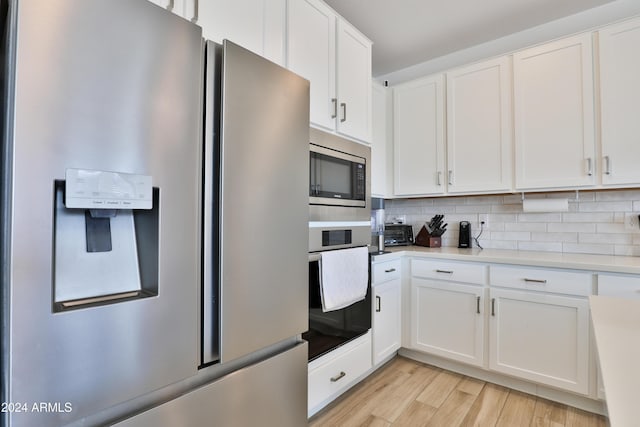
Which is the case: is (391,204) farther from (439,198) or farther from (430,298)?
(430,298)

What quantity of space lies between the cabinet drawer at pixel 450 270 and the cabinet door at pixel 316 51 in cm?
128

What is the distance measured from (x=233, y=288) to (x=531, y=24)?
2888 mm

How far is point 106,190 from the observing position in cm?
67

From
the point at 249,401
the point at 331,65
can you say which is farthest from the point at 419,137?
the point at 249,401

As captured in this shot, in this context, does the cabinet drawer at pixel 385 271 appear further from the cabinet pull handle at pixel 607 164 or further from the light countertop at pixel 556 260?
the cabinet pull handle at pixel 607 164

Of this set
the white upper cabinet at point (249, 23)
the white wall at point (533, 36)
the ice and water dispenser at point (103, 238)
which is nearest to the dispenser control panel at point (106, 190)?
the ice and water dispenser at point (103, 238)

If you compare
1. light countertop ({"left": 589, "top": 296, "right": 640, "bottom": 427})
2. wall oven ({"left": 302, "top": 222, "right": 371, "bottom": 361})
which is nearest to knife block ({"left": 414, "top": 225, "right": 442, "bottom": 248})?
wall oven ({"left": 302, "top": 222, "right": 371, "bottom": 361})

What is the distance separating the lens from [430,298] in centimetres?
233

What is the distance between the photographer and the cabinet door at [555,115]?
2000 millimetres

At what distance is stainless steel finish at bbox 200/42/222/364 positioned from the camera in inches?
34.3

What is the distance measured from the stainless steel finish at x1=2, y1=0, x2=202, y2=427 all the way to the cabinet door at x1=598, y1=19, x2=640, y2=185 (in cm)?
239

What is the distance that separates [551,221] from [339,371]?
76.1 inches

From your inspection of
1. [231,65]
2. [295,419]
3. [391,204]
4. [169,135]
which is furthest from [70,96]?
[391,204]

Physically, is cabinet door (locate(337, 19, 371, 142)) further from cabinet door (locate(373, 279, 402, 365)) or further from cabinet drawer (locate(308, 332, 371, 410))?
cabinet drawer (locate(308, 332, 371, 410))
